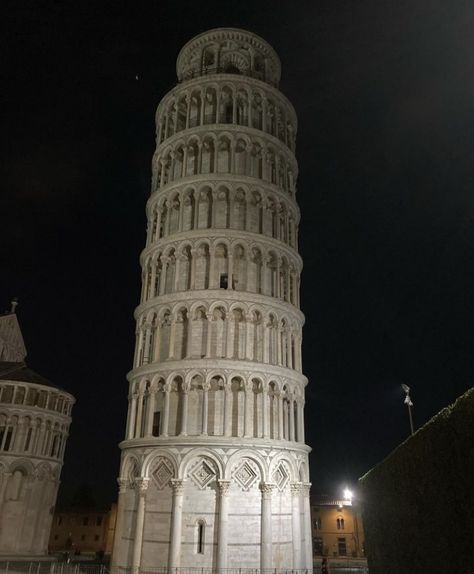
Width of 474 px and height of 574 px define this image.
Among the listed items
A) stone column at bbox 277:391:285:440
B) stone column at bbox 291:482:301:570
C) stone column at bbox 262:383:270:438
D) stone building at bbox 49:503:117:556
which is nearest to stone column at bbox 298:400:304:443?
stone column at bbox 277:391:285:440

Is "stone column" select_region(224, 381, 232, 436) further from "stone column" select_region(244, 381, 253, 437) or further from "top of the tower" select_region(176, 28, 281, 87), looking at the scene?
"top of the tower" select_region(176, 28, 281, 87)

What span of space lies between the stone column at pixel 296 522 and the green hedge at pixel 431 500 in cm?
765

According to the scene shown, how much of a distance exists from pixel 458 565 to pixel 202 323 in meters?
19.0

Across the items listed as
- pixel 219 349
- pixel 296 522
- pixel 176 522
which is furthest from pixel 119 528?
pixel 219 349

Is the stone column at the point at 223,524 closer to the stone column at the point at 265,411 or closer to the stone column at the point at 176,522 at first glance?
the stone column at the point at 176,522

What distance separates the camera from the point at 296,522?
26484 millimetres

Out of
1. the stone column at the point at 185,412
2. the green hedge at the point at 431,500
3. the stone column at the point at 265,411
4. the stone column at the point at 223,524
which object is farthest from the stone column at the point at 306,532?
the green hedge at the point at 431,500

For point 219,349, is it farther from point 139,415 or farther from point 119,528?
point 119,528

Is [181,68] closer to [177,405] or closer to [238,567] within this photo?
[177,405]

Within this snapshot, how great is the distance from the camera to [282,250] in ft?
107

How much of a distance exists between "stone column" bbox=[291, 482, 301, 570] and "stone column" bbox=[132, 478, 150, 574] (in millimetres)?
7724

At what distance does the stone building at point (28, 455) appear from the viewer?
4159 centimetres

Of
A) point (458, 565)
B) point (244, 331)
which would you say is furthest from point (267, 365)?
point (458, 565)

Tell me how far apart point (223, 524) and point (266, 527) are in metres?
2.19
